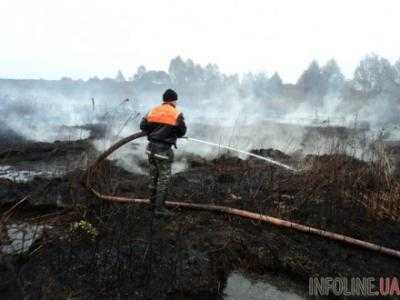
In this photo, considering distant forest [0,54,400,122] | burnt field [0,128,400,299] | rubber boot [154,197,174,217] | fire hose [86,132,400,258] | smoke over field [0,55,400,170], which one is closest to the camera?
burnt field [0,128,400,299]

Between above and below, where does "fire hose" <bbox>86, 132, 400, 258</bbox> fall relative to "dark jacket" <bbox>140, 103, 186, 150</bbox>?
below

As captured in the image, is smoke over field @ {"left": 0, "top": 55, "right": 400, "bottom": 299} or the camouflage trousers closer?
smoke over field @ {"left": 0, "top": 55, "right": 400, "bottom": 299}

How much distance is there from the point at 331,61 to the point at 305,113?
30.0 m

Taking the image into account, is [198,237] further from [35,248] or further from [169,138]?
[35,248]

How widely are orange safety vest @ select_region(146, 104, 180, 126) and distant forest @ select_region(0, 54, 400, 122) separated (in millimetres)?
20703

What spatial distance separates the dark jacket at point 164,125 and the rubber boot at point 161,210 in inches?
32.9

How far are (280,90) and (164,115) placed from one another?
43.1 metres

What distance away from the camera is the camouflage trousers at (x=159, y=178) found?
5926 millimetres

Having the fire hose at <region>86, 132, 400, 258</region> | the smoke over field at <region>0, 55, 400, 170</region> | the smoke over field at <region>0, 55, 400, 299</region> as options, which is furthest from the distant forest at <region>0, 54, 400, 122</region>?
the fire hose at <region>86, 132, 400, 258</region>

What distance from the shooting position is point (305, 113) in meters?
35.3

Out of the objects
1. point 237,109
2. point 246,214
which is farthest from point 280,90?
point 246,214

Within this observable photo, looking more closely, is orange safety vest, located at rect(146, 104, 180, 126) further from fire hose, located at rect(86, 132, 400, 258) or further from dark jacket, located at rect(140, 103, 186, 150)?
fire hose, located at rect(86, 132, 400, 258)

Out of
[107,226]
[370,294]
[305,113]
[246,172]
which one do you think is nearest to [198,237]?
[107,226]

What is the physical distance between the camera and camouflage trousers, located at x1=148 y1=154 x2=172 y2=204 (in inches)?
233
